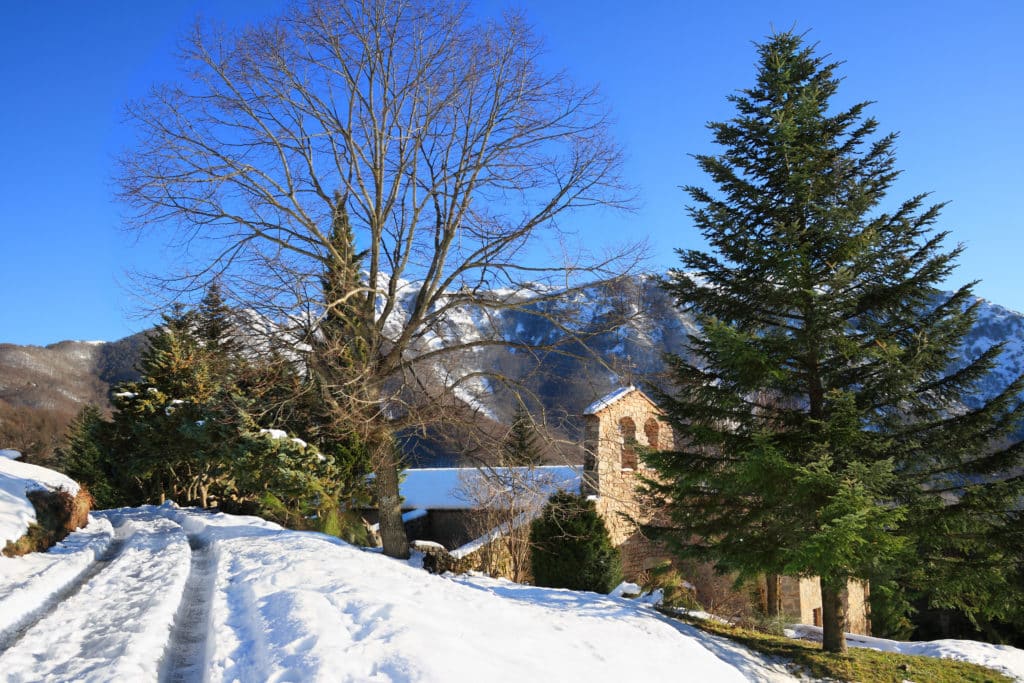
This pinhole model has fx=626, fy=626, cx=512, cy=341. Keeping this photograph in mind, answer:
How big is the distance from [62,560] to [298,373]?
446cm

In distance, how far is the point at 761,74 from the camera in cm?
1052

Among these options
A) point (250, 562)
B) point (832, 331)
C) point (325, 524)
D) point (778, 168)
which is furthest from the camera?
point (325, 524)

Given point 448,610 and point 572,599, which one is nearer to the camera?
point 448,610

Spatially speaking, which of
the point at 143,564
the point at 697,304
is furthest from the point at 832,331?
the point at 143,564

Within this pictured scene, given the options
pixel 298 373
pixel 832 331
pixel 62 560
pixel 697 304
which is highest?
pixel 697 304

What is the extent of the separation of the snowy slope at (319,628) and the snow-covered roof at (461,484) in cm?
164

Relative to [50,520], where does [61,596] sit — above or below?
below

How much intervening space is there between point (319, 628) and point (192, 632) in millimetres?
1917

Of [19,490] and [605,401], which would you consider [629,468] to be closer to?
[605,401]

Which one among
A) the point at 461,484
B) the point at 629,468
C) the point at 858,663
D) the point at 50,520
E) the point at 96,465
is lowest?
the point at 858,663

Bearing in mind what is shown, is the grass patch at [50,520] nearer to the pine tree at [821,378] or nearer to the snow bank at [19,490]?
the snow bank at [19,490]

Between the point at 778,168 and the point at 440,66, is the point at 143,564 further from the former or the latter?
the point at 778,168

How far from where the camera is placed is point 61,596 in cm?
746

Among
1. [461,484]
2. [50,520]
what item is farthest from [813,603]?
[50,520]
